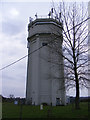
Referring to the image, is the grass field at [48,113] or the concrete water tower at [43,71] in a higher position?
the concrete water tower at [43,71]

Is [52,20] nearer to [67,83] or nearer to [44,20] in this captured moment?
[44,20]

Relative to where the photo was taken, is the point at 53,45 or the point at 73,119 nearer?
the point at 73,119

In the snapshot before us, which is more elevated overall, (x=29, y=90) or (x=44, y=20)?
(x=44, y=20)

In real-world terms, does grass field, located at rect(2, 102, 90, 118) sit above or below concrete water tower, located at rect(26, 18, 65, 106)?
below

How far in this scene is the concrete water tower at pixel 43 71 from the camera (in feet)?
87.5

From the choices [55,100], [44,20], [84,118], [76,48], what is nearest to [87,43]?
[76,48]

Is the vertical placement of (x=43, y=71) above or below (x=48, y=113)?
above

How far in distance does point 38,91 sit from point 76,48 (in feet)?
38.0

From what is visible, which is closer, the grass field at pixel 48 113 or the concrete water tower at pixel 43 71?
the grass field at pixel 48 113

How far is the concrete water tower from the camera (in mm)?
26656

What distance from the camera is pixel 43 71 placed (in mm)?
28250

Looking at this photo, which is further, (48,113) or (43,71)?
(43,71)

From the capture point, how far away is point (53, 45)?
21.2 m

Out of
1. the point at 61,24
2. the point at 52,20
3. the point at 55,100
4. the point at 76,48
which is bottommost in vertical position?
the point at 55,100
